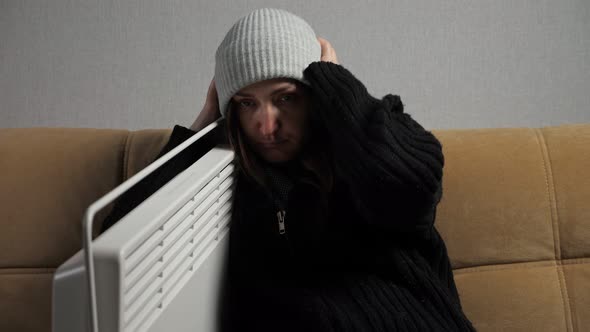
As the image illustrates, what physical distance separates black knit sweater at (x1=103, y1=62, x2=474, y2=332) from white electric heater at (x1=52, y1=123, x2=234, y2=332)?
A: 3.5 inches

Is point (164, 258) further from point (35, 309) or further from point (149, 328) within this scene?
point (35, 309)

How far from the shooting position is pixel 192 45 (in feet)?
5.01

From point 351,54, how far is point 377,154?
0.68 meters

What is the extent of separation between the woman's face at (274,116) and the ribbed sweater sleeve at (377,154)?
0.16 feet

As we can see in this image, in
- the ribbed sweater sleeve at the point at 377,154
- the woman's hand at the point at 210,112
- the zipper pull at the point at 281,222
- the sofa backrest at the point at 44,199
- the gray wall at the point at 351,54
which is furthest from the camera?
the gray wall at the point at 351,54

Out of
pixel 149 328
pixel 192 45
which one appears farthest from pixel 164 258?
pixel 192 45

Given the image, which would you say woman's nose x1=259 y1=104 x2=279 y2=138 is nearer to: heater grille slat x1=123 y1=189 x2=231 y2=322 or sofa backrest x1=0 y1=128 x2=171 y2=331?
heater grille slat x1=123 y1=189 x2=231 y2=322

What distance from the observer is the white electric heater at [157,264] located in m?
0.51

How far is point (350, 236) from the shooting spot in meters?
1.04

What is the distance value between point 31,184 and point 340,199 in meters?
0.77

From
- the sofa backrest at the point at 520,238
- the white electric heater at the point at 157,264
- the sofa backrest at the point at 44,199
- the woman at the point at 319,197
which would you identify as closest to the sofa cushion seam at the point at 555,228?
the sofa backrest at the point at 520,238

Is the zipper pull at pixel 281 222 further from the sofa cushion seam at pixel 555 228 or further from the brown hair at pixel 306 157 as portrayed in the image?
the sofa cushion seam at pixel 555 228

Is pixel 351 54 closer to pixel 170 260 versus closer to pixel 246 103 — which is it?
pixel 246 103

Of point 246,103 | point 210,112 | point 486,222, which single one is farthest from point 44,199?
point 486,222
